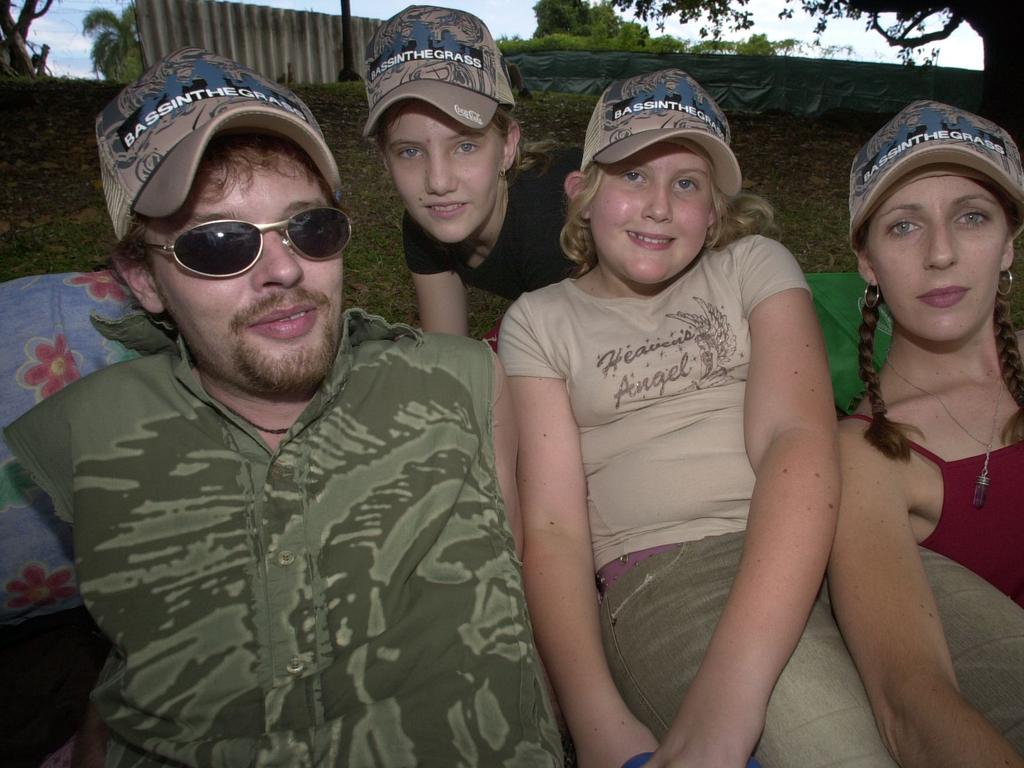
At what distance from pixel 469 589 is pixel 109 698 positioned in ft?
2.97

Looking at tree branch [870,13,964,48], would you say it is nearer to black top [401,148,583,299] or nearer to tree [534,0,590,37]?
black top [401,148,583,299]

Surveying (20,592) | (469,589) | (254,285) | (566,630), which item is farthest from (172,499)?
(566,630)

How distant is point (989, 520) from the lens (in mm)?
2170

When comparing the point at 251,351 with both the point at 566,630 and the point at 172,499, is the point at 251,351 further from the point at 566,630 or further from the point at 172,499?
the point at 566,630

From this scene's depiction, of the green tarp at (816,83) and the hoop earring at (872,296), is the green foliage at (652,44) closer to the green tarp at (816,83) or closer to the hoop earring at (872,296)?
the green tarp at (816,83)

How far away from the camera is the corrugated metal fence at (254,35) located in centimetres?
1501

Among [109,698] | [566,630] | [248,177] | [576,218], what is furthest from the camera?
[576,218]

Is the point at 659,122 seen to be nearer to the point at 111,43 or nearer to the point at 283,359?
the point at 283,359

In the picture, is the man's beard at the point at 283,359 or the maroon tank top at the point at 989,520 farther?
the maroon tank top at the point at 989,520

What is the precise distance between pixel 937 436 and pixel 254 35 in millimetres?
18141

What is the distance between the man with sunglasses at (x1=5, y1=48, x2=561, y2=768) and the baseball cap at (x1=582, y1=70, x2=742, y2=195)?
962 mm

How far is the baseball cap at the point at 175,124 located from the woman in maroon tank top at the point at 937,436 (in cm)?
180

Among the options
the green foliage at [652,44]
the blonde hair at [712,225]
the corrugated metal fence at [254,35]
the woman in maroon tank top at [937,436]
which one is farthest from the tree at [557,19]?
the woman in maroon tank top at [937,436]

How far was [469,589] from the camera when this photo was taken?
192 centimetres
